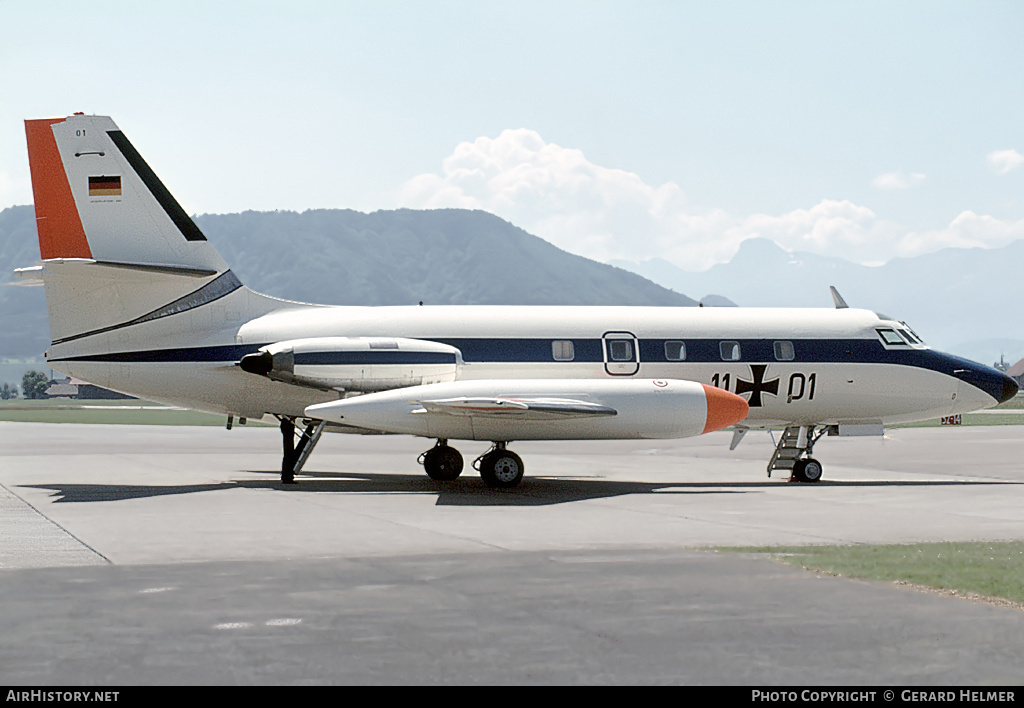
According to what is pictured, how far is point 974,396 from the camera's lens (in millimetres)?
24922

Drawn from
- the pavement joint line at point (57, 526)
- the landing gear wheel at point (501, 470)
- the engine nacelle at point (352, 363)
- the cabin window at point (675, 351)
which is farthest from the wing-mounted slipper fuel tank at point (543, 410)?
the pavement joint line at point (57, 526)

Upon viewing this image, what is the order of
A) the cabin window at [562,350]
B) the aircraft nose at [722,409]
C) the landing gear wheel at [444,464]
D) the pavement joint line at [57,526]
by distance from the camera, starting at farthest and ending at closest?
the landing gear wheel at [444,464] → the cabin window at [562,350] → the aircraft nose at [722,409] → the pavement joint line at [57,526]

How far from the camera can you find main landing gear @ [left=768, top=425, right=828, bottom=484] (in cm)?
2416

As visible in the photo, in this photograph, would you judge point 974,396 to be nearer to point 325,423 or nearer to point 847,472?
point 847,472

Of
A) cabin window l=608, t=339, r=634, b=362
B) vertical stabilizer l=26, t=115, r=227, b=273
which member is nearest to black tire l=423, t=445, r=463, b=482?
cabin window l=608, t=339, r=634, b=362

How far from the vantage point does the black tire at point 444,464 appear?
2355cm

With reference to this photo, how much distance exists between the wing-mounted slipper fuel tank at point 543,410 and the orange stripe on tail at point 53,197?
6.69m

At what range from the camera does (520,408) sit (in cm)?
1978

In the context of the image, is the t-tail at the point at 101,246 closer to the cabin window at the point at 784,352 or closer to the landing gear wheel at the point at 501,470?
the landing gear wheel at the point at 501,470

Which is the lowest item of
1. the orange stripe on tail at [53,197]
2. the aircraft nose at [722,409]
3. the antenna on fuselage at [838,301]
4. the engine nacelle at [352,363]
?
the aircraft nose at [722,409]

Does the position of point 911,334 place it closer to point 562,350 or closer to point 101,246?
point 562,350

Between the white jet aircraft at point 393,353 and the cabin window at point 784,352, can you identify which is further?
the cabin window at point 784,352

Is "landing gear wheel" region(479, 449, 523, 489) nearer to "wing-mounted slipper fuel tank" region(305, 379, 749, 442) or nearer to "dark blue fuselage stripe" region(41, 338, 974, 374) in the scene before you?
"wing-mounted slipper fuel tank" region(305, 379, 749, 442)
